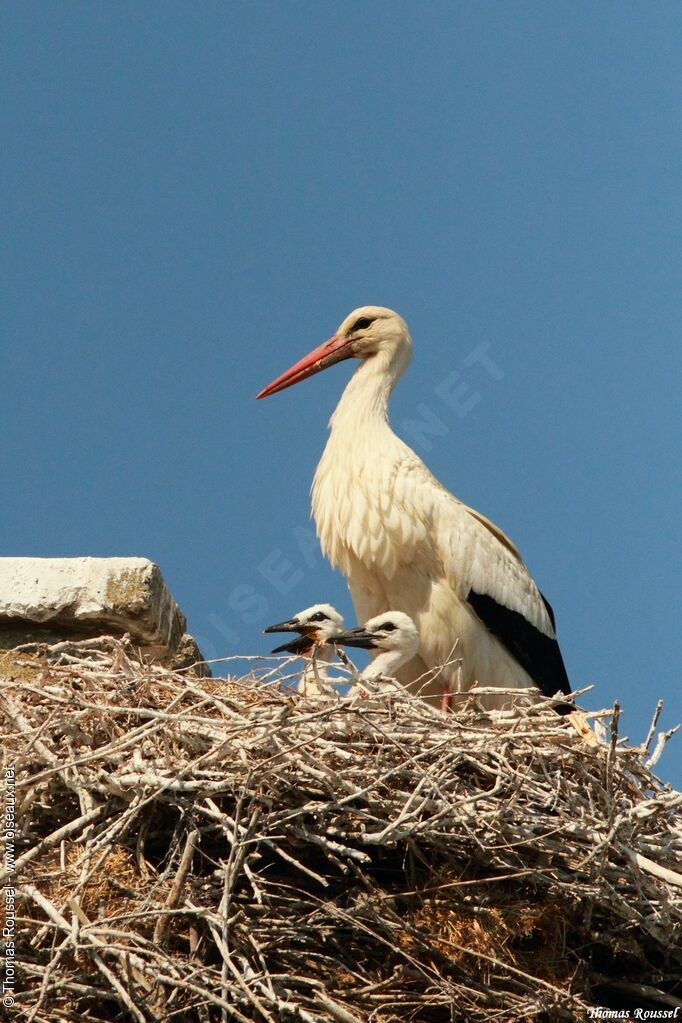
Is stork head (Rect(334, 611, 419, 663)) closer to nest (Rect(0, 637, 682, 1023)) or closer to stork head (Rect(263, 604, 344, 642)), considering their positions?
stork head (Rect(263, 604, 344, 642))

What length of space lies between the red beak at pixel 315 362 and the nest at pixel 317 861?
6.94 ft

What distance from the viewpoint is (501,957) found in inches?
122

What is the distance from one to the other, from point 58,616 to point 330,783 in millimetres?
1193

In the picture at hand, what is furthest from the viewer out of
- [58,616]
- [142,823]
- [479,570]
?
[479,570]

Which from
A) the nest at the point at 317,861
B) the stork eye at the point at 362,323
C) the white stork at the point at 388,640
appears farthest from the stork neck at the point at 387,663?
the stork eye at the point at 362,323

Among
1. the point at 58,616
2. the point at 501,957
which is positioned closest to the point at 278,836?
the point at 501,957

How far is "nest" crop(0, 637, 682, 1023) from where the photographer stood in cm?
286

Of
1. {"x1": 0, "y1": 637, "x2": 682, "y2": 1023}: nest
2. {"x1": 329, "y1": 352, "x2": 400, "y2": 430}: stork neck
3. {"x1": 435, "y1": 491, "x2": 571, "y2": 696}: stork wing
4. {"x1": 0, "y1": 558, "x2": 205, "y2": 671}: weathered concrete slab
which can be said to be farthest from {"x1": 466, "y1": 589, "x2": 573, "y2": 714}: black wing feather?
{"x1": 0, "y1": 637, "x2": 682, "y2": 1023}: nest

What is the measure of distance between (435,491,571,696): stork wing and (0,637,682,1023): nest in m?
1.27

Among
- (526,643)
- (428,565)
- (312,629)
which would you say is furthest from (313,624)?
(526,643)

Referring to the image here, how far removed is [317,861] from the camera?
312 cm

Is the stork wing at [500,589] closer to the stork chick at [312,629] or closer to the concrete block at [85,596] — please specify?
the stork chick at [312,629]

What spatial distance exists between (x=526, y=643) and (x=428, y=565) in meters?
0.44

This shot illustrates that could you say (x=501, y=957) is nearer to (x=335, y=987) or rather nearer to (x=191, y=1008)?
(x=335, y=987)
